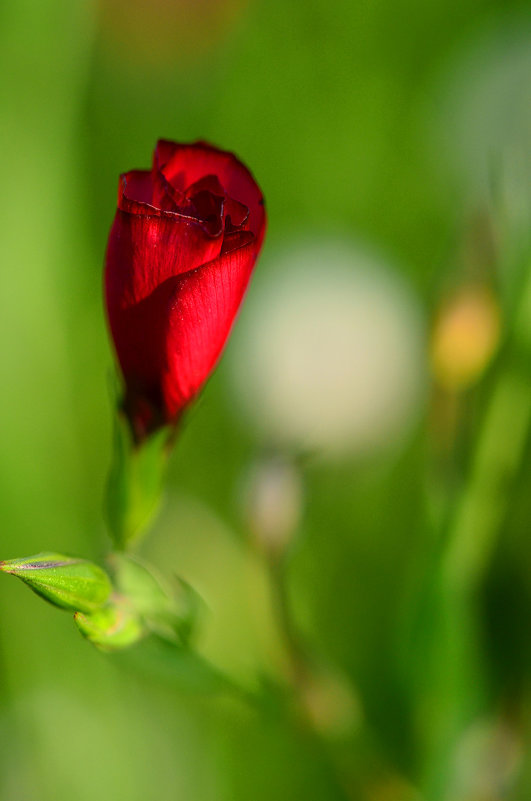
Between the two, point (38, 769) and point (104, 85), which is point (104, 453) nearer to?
point (38, 769)

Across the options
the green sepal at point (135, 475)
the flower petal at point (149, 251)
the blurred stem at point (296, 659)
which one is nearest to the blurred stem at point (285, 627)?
the blurred stem at point (296, 659)

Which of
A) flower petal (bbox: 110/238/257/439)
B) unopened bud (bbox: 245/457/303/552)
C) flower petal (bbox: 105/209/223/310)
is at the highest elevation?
flower petal (bbox: 105/209/223/310)

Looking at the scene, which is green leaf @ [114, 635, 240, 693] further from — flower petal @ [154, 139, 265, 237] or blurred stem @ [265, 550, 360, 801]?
flower petal @ [154, 139, 265, 237]

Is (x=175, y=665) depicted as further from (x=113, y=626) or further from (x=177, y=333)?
(x=177, y=333)

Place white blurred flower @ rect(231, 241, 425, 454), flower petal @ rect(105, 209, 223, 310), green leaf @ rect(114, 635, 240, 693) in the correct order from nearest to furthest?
flower petal @ rect(105, 209, 223, 310), green leaf @ rect(114, 635, 240, 693), white blurred flower @ rect(231, 241, 425, 454)

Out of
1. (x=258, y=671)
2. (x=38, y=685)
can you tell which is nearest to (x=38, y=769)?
(x=38, y=685)

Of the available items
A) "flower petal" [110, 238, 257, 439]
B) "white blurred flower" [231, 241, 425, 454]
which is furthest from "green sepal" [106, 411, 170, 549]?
"white blurred flower" [231, 241, 425, 454]

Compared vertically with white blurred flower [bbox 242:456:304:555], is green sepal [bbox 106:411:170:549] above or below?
above
